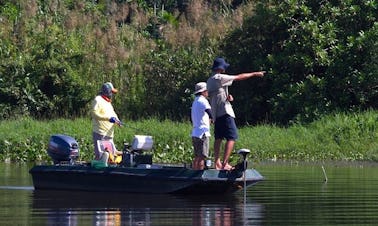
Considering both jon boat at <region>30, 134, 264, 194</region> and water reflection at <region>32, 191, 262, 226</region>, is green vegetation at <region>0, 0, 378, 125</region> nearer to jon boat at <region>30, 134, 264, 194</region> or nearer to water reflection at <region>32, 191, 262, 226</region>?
jon boat at <region>30, 134, 264, 194</region>

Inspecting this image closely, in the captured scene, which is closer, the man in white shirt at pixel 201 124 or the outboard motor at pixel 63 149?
the man in white shirt at pixel 201 124

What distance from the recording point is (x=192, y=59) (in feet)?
114

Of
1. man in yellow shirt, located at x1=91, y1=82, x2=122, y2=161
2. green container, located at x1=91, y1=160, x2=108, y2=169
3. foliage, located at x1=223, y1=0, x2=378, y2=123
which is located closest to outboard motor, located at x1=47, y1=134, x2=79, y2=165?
Result: man in yellow shirt, located at x1=91, y1=82, x2=122, y2=161

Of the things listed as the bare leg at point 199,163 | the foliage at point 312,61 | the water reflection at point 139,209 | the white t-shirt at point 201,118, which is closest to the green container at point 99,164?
the water reflection at point 139,209

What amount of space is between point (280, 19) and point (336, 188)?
1369cm

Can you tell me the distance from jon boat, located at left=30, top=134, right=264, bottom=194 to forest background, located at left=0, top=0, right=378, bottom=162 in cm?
1249

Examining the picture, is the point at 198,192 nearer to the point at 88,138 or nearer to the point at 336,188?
the point at 336,188

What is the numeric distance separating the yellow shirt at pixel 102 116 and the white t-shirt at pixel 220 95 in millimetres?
1887

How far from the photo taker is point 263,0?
3347cm

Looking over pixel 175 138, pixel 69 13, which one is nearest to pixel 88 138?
pixel 175 138

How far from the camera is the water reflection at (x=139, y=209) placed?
14.6 metres

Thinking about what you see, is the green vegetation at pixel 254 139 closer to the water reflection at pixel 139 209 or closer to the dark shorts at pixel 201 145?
the dark shorts at pixel 201 145

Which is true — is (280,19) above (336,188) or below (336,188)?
above

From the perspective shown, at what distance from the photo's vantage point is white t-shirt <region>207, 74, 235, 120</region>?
17.8 m
